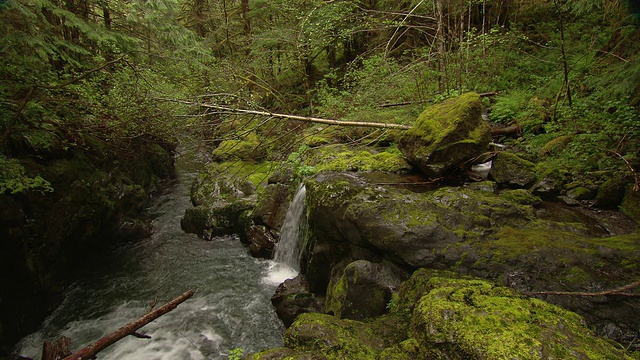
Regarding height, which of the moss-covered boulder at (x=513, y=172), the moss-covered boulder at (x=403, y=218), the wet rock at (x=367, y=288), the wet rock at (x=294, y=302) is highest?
the moss-covered boulder at (x=513, y=172)

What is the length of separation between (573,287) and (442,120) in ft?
11.1

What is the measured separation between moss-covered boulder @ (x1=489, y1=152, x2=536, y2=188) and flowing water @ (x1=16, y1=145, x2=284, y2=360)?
4.83m

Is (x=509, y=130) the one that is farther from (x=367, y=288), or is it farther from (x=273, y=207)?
(x=273, y=207)

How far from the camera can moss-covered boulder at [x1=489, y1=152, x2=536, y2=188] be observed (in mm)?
5594

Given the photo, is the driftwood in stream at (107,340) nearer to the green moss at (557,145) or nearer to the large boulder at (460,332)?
the large boulder at (460,332)

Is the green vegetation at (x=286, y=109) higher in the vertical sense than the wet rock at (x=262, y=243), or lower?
higher

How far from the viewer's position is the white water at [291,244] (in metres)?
7.15

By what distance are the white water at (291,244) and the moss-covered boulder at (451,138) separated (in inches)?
105

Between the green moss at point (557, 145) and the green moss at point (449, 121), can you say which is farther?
the green moss at point (557, 145)

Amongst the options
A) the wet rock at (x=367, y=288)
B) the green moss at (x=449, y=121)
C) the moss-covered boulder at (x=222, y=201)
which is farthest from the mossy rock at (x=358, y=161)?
the wet rock at (x=367, y=288)

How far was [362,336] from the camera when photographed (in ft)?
9.84

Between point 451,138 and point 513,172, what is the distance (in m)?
1.33

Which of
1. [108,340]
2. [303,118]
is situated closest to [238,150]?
[303,118]

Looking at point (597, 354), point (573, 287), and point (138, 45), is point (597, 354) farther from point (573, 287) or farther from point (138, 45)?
point (138, 45)
